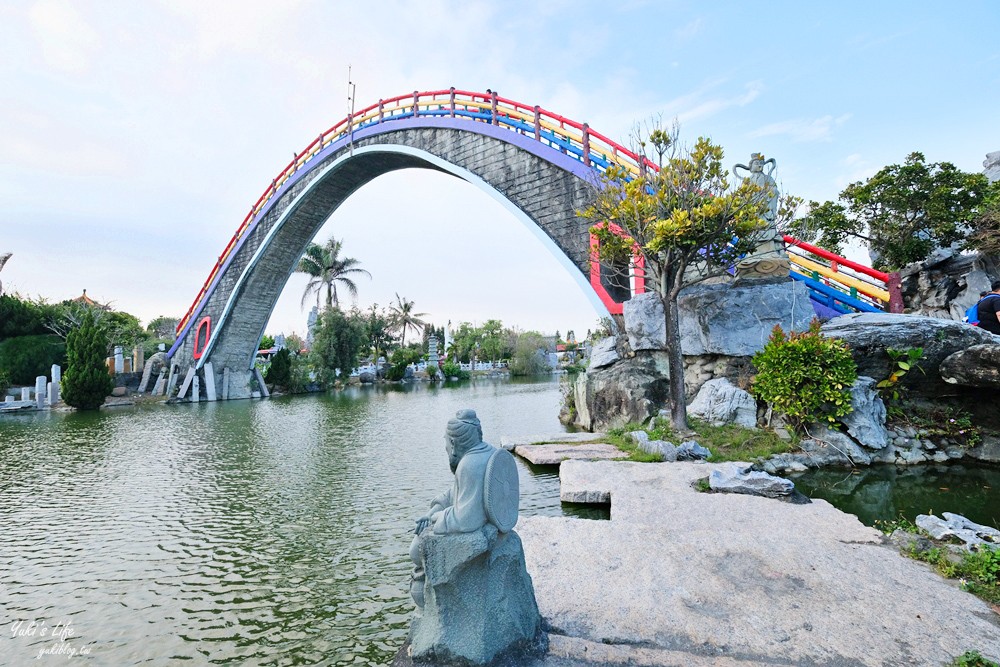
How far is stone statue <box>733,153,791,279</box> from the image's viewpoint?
8938mm

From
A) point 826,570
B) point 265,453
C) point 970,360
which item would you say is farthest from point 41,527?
point 970,360

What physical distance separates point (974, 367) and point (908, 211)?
11.8 metres

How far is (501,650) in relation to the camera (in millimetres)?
2377

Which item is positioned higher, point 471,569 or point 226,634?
point 471,569

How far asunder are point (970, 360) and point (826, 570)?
17.8 ft

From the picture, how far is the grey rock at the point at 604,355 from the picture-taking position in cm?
1047

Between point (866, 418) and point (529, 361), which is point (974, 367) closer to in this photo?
point (866, 418)

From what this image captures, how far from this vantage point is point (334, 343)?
93.1 feet

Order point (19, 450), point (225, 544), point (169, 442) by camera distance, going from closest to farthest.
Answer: point (225, 544) → point (19, 450) → point (169, 442)

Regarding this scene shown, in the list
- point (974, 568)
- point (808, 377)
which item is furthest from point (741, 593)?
point (808, 377)

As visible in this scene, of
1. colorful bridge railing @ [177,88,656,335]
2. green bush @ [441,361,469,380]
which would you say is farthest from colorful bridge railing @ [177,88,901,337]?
green bush @ [441,361,469,380]

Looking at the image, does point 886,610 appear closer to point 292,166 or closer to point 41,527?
point 41,527

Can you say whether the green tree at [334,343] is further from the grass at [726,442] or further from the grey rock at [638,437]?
the grey rock at [638,437]

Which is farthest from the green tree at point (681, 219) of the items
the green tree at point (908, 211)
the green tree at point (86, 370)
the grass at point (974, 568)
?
the green tree at point (86, 370)
